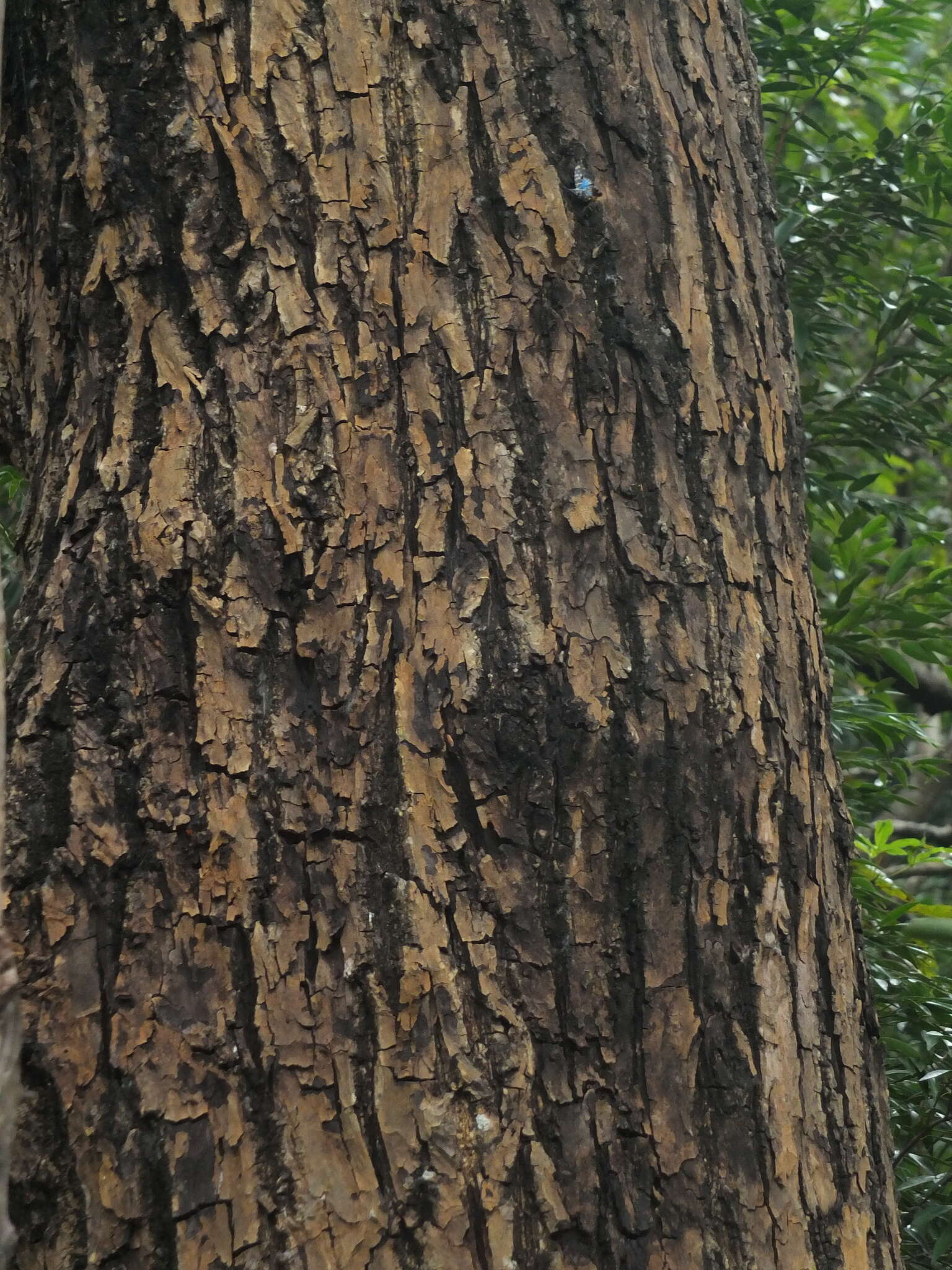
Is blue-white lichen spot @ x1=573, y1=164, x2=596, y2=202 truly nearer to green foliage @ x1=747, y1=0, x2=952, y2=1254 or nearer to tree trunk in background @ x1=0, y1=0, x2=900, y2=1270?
tree trunk in background @ x1=0, y1=0, x2=900, y2=1270

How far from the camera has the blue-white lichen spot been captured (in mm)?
1083

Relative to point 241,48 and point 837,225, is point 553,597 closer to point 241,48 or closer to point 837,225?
point 241,48

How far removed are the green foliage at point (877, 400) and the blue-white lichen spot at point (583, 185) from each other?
146 cm

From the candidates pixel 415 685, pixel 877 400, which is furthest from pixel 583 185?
pixel 877 400

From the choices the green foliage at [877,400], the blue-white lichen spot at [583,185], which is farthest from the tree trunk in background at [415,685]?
the green foliage at [877,400]

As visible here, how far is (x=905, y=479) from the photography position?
14.9 feet

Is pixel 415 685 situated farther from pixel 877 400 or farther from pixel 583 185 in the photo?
pixel 877 400

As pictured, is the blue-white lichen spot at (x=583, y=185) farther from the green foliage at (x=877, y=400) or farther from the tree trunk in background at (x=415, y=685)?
the green foliage at (x=877, y=400)

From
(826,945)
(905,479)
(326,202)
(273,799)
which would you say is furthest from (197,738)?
(905,479)

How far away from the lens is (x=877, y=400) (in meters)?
2.84

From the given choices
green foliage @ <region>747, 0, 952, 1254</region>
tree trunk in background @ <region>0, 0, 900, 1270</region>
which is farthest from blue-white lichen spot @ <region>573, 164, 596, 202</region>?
green foliage @ <region>747, 0, 952, 1254</region>

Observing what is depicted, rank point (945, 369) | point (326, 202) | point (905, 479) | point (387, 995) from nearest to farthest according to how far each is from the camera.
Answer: point (387, 995), point (326, 202), point (945, 369), point (905, 479)

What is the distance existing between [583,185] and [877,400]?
1979 mm

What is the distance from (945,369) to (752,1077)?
7.47 feet
